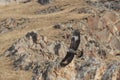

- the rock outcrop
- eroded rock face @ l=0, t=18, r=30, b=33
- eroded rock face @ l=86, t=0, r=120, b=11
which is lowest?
eroded rock face @ l=0, t=18, r=30, b=33

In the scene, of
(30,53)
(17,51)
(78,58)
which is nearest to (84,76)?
(78,58)

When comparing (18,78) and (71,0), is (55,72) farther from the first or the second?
(71,0)

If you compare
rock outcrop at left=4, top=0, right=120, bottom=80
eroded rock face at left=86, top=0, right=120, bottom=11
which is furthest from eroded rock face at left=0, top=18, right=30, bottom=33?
eroded rock face at left=86, top=0, right=120, bottom=11

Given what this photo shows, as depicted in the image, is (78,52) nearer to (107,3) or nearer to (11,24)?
(11,24)

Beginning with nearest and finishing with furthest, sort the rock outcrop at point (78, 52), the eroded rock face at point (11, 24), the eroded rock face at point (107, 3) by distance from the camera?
1. the rock outcrop at point (78, 52)
2. the eroded rock face at point (11, 24)
3. the eroded rock face at point (107, 3)

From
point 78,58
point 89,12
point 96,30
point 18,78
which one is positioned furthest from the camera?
point 89,12

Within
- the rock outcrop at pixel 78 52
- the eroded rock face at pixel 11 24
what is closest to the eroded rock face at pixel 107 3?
the rock outcrop at pixel 78 52

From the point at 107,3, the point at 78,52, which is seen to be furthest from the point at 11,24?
the point at 78,52

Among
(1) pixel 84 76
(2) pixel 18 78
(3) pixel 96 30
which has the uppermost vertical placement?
(1) pixel 84 76

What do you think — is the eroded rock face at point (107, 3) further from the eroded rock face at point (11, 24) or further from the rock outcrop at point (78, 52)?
the eroded rock face at point (11, 24)

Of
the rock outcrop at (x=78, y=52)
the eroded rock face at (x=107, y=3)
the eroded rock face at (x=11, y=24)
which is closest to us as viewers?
the rock outcrop at (x=78, y=52)

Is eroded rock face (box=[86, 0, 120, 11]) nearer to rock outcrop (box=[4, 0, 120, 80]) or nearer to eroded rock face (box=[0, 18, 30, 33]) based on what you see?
rock outcrop (box=[4, 0, 120, 80])
